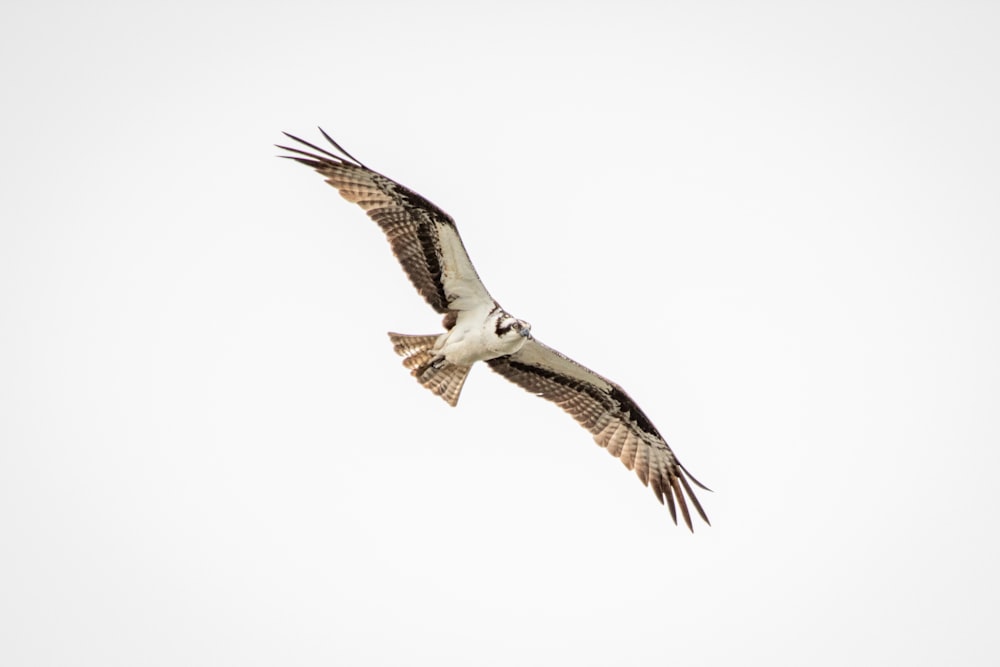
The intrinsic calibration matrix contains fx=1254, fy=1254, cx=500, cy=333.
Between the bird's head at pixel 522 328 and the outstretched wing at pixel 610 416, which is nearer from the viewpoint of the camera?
the bird's head at pixel 522 328

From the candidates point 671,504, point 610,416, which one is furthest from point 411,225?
point 671,504

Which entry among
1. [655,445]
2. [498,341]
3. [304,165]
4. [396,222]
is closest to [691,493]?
[655,445]

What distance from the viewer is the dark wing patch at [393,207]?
13.6m

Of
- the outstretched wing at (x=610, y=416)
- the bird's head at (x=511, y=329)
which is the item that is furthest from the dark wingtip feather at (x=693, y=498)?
the bird's head at (x=511, y=329)

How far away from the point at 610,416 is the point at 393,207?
408 cm

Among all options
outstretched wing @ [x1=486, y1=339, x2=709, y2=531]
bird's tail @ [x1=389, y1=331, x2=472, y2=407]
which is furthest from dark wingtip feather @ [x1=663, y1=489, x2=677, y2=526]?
bird's tail @ [x1=389, y1=331, x2=472, y2=407]

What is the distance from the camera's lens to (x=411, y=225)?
45.4 feet

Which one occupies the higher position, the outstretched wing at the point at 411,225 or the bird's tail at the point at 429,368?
the outstretched wing at the point at 411,225

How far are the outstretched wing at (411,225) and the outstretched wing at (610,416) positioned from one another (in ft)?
5.25

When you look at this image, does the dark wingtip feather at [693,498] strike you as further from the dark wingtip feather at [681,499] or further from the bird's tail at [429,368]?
the bird's tail at [429,368]

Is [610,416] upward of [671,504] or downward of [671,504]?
upward

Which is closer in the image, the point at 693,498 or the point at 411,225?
the point at 411,225

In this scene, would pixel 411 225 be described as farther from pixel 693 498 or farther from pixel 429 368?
pixel 693 498

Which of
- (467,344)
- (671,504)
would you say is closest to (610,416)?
(671,504)
